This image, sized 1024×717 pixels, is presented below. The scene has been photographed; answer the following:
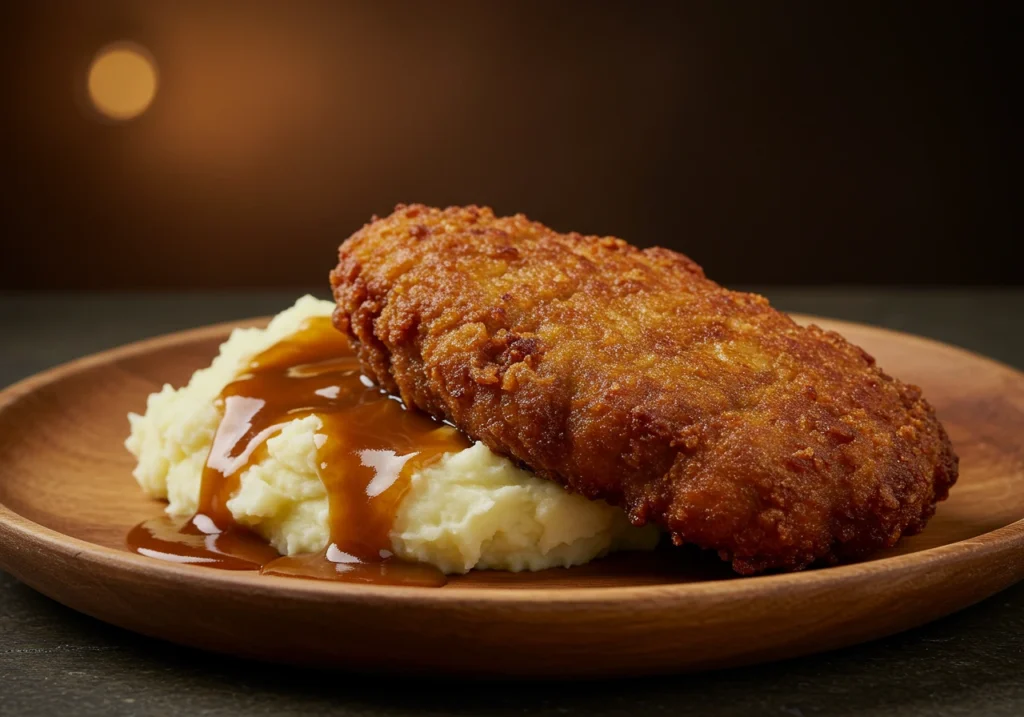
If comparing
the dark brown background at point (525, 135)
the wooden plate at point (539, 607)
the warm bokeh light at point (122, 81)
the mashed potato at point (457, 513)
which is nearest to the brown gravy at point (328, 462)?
the mashed potato at point (457, 513)

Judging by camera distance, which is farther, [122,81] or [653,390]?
[122,81]

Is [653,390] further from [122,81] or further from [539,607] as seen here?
[122,81]

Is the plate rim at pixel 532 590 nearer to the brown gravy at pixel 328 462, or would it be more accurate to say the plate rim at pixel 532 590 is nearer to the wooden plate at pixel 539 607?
the wooden plate at pixel 539 607

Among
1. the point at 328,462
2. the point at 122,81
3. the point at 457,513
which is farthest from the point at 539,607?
the point at 122,81

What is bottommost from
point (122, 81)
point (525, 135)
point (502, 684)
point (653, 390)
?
point (502, 684)

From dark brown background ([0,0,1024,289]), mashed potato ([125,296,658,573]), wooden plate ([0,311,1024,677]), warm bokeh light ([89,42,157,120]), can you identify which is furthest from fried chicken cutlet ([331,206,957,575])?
warm bokeh light ([89,42,157,120])

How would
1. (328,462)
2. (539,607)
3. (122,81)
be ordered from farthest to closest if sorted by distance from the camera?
(122,81)
(328,462)
(539,607)

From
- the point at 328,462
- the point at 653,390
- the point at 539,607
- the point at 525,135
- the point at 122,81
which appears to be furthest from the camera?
the point at 525,135
